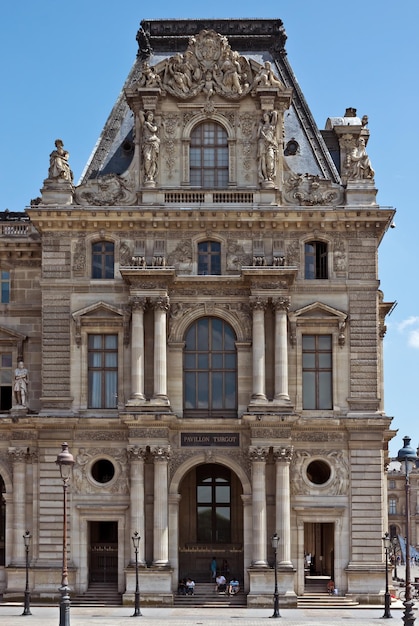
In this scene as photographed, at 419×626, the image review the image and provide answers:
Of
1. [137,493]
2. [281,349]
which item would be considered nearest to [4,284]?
[137,493]

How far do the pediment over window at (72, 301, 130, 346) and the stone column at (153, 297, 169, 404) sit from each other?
1565mm

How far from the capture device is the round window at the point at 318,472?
57.7 m

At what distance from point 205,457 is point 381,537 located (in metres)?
8.63

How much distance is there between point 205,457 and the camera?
57.1m

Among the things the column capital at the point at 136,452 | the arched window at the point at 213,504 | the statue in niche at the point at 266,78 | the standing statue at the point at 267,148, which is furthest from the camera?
the arched window at the point at 213,504

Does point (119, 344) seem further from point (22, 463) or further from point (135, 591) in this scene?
point (135, 591)

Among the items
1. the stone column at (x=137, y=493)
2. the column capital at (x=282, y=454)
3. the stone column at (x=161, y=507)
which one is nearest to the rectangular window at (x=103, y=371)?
the stone column at (x=137, y=493)

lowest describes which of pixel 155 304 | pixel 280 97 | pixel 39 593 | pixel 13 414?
pixel 39 593

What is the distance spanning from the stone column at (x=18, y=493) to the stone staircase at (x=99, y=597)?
365 centimetres

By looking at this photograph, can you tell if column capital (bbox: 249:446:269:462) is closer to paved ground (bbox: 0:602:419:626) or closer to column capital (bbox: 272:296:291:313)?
column capital (bbox: 272:296:291:313)

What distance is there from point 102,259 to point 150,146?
5.66 meters

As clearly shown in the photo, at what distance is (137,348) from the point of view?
186ft

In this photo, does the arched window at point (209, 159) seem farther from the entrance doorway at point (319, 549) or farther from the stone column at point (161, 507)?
the entrance doorway at point (319, 549)

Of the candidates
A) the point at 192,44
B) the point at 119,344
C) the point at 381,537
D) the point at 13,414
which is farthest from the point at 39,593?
the point at 192,44
